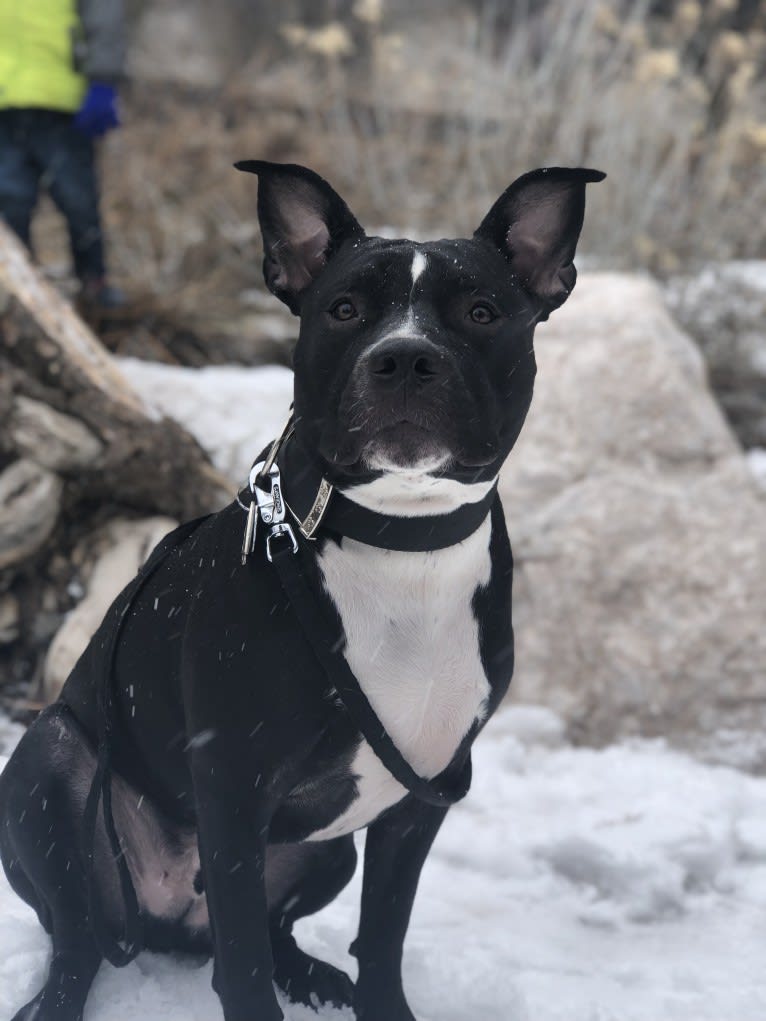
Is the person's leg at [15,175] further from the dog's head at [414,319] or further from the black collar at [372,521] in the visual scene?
the black collar at [372,521]

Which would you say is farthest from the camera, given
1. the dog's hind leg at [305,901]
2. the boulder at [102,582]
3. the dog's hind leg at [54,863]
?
the boulder at [102,582]

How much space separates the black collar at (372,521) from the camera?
5.77 ft

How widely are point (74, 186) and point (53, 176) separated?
98 millimetres

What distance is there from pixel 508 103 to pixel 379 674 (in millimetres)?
6212

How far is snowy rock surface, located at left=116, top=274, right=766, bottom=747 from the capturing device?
3.93 meters

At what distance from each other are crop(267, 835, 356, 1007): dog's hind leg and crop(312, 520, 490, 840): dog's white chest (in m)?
0.39

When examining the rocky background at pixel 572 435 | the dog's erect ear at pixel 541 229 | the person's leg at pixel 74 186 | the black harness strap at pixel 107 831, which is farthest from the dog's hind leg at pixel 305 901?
the person's leg at pixel 74 186

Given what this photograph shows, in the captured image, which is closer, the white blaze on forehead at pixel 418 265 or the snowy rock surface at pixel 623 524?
the white blaze on forehead at pixel 418 265

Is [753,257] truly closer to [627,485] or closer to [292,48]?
[627,485]

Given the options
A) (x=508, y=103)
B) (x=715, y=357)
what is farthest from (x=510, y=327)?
(x=508, y=103)

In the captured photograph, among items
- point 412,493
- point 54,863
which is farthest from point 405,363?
point 54,863

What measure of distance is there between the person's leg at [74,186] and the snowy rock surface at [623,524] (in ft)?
3.29

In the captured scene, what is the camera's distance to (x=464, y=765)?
6.46 feet

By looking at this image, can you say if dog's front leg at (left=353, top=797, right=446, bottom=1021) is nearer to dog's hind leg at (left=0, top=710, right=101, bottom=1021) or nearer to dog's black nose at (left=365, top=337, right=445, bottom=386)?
dog's hind leg at (left=0, top=710, right=101, bottom=1021)
